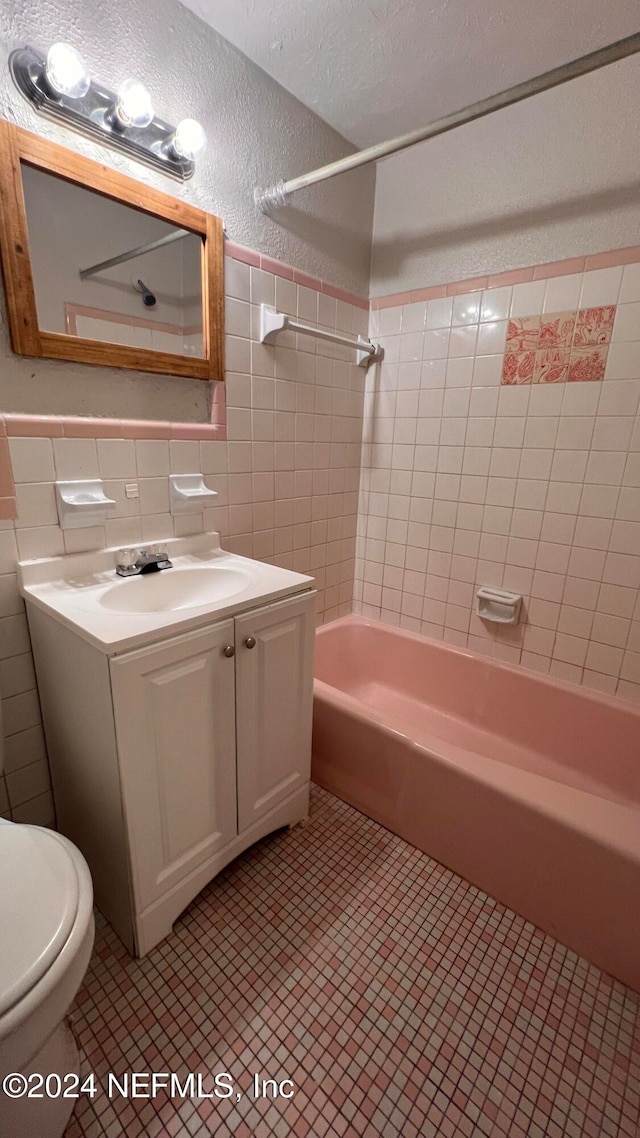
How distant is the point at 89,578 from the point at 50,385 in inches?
19.7

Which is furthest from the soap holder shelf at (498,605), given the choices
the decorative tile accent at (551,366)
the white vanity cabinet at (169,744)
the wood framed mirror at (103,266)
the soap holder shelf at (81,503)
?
the soap holder shelf at (81,503)

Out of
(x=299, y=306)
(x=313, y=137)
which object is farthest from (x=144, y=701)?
(x=313, y=137)

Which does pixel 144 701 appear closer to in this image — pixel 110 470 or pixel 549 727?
pixel 110 470

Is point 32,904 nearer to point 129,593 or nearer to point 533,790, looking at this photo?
point 129,593

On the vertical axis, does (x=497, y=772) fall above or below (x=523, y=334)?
below

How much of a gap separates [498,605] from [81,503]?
1522 mm

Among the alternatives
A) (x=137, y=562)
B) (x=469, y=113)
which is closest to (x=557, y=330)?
(x=469, y=113)

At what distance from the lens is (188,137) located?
118cm

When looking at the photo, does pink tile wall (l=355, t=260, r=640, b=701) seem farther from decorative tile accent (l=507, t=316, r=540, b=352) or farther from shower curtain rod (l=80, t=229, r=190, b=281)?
shower curtain rod (l=80, t=229, r=190, b=281)

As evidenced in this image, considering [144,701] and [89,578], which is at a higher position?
A: [89,578]

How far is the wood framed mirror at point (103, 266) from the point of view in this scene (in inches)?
40.3

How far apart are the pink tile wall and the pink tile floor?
37.9 inches

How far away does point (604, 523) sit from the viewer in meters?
1.57

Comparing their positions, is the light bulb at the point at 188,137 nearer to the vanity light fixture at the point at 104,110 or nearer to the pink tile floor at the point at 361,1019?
the vanity light fixture at the point at 104,110
